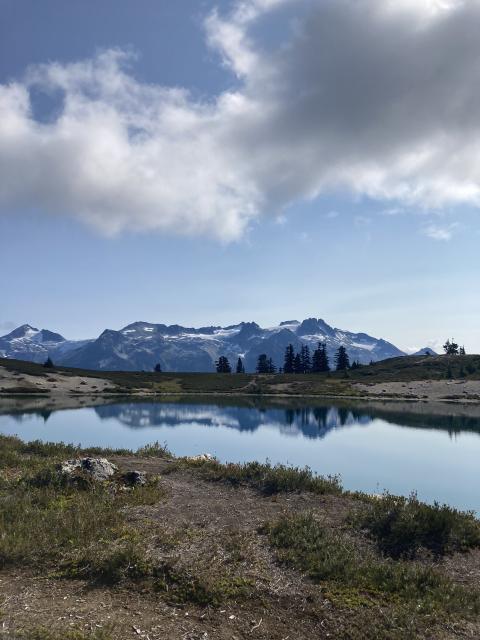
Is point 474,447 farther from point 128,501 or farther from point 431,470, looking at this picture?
point 128,501

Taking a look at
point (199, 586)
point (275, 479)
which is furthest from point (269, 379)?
point (199, 586)

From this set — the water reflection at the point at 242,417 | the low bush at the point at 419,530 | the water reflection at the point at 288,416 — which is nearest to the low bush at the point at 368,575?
the low bush at the point at 419,530

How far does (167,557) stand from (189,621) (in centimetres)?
275

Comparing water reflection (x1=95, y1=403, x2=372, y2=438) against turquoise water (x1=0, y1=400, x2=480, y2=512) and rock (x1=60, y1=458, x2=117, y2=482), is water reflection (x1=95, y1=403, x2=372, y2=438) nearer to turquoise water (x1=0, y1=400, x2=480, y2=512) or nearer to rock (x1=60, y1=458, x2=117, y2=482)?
turquoise water (x1=0, y1=400, x2=480, y2=512)

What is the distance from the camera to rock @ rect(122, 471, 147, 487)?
1994cm

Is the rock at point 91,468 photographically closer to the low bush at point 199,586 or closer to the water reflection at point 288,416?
the low bush at point 199,586

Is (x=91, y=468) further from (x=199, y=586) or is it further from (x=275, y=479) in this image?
(x=199, y=586)

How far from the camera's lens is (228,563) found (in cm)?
1226

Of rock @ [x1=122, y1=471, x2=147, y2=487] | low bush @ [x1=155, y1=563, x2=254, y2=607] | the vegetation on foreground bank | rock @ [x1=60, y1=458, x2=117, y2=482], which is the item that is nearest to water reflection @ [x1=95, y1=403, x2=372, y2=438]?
rock @ [x1=122, y1=471, x2=147, y2=487]

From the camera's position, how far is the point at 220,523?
15633mm

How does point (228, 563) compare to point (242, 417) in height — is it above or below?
above

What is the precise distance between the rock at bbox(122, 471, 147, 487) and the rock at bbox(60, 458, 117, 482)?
0.74m

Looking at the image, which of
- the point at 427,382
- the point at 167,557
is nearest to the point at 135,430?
the point at 167,557

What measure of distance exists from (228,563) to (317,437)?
46.5 metres
